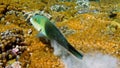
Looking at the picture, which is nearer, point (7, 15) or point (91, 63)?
point (91, 63)

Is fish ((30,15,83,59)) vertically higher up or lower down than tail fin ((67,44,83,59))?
higher up

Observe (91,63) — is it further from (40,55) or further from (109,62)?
(40,55)

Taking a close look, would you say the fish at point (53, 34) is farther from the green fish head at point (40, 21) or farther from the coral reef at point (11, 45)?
the coral reef at point (11, 45)

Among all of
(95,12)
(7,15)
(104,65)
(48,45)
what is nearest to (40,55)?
(48,45)

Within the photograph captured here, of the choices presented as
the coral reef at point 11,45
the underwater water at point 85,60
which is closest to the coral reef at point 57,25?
the coral reef at point 11,45

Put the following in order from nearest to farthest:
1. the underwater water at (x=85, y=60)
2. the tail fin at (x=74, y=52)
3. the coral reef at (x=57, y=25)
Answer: the tail fin at (x=74, y=52) → the underwater water at (x=85, y=60) → the coral reef at (x=57, y=25)

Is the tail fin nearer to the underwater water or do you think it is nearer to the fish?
the fish

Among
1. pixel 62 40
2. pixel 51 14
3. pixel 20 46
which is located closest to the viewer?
pixel 62 40

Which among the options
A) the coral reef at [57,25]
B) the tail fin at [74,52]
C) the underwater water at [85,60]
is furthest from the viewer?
→ the coral reef at [57,25]

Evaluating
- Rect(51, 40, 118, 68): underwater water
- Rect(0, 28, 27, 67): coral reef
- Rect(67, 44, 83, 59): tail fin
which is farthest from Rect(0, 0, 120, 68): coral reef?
Rect(67, 44, 83, 59): tail fin
